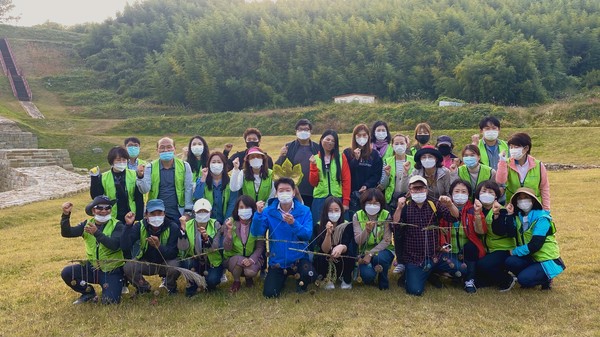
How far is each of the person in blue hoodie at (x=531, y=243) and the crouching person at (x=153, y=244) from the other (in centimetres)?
367

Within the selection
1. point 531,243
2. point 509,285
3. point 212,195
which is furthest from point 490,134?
point 212,195

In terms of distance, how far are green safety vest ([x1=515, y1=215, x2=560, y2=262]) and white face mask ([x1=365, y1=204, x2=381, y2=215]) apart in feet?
4.88

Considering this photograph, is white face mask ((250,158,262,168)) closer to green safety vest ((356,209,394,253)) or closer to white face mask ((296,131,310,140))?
white face mask ((296,131,310,140))

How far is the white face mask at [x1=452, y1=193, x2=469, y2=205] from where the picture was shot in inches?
186

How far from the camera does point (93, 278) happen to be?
188 inches

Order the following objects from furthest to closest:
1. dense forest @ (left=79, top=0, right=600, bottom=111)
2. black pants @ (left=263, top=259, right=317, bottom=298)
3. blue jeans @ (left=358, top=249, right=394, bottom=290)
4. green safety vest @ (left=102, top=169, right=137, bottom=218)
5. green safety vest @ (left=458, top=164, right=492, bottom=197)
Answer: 1. dense forest @ (left=79, top=0, right=600, bottom=111)
2. green safety vest @ (left=102, top=169, right=137, bottom=218)
3. green safety vest @ (left=458, top=164, right=492, bottom=197)
4. blue jeans @ (left=358, top=249, right=394, bottom=290)
5. black pants @ (left=263, top=259, right=317, bottom=298)

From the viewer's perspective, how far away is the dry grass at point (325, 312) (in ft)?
12.6

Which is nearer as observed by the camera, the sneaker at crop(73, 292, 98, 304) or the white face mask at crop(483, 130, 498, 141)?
the sneaker at crop(73, 292, 98, 304)

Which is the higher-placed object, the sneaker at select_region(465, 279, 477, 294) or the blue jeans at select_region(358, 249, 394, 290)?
the blue jeans at select_region(358, 249, 394, 290)

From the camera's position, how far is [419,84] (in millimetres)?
36281

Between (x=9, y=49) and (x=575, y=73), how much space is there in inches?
2306

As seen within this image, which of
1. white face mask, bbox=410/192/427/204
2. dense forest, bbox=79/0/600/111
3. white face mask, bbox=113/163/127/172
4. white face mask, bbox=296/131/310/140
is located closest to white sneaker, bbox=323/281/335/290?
white face mask, bbox=410/192/427/204

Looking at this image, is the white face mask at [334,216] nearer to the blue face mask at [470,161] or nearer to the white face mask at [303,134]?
the white face mask at [303,134]

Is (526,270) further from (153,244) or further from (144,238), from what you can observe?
(144,238)
